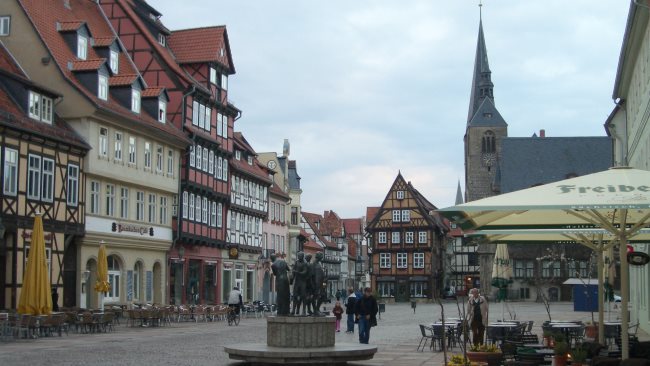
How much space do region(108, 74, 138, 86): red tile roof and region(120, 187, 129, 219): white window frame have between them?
178 inches

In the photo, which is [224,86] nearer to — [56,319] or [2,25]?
[2,25]

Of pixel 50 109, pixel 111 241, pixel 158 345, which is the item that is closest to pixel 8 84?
pixel 50 109

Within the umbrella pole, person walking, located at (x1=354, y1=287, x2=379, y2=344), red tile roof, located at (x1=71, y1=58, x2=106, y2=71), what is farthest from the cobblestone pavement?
red tile roof, located at (x1=71, y1=58, x2=106, y2=71)

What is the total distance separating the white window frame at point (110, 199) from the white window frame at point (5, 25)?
729 cm

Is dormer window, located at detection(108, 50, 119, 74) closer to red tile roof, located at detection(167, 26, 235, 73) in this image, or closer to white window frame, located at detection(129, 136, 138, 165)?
white window frame, located at detection(129, 136, 138, 165)

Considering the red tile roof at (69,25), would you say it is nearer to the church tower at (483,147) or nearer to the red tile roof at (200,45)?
the red tile roof at (200,45)

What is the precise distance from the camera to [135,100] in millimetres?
40219

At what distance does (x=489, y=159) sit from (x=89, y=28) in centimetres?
7684

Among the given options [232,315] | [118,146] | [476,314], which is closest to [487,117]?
[232,315]

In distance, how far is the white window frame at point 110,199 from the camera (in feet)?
125

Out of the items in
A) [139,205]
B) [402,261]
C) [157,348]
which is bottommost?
[157,348]

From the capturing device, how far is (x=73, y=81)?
3622 cm

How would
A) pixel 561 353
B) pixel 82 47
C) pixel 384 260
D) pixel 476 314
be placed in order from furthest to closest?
1. pixel 384 260
2. pixel 82 47
3. pixel 476 314
4. pixel 561 353

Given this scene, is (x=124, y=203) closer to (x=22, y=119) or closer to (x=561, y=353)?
(x=22, y=119)
